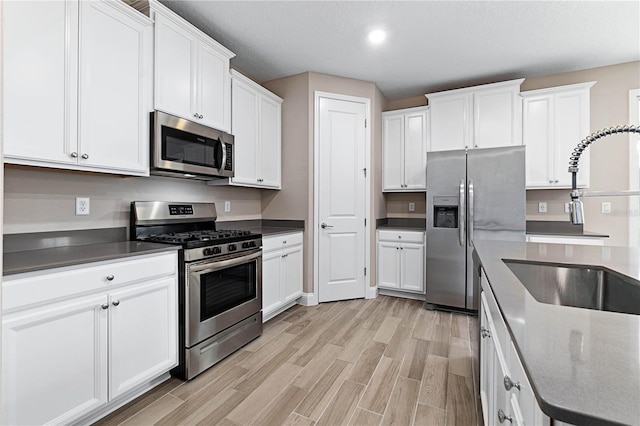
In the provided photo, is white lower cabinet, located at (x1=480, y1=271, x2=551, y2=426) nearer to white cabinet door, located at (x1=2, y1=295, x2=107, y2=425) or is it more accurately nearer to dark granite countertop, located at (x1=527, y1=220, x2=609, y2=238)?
white cabinet door, located at (x1=2, y1=295, x2=107, y2=425)

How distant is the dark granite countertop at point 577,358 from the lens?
415 mm

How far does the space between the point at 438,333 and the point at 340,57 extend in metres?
2.91

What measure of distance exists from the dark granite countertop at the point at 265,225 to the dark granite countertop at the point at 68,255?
122 centimetres

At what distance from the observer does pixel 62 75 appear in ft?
5.27

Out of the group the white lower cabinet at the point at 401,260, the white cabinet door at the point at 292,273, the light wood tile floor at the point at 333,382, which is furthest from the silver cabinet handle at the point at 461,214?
the white cabinet door at the point at 292,273

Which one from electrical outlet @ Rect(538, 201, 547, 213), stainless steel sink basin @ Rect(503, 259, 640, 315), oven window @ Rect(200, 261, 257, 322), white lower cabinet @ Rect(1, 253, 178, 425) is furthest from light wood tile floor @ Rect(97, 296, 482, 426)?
electrical outlet @ Rect(538, 201, 547, 213)

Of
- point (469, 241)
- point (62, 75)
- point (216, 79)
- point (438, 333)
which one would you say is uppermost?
point (216, 79)

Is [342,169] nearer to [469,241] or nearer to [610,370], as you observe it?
[469,241]

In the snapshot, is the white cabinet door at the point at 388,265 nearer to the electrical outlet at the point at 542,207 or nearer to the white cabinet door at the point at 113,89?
the electrical outlet at the point at 542,207

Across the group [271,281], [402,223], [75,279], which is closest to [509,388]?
[75,279]

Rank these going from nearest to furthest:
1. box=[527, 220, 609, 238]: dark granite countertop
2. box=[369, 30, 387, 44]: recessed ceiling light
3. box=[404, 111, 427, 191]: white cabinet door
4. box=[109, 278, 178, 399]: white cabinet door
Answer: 1. box=[109, 278, 178, 399]: white cabinet door
2. box=[369, 30, 387, 44]: recessed ceiling light
3. box=[527, 220, 609, 238]: dark granite countertop
4. box=[404, 111, 427, 191]: white cabinet door

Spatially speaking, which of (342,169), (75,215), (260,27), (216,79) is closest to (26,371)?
(75,215)

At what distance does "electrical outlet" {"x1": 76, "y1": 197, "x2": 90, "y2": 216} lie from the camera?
1932mm

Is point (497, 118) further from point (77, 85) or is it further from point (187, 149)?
point (77, 85)
